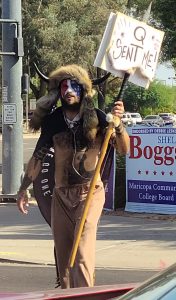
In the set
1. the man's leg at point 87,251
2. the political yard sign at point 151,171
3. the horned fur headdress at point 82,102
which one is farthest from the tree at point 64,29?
the man's leg at point 87,251

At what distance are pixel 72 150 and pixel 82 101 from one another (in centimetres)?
39

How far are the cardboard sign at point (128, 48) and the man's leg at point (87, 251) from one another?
Answer: 36.1 inches

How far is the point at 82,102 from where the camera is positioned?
5.66m

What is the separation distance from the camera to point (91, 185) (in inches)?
205

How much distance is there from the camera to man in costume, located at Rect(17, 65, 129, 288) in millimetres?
5496

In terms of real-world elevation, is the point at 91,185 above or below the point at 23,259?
above

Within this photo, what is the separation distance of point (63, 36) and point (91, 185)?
40046 millimetres

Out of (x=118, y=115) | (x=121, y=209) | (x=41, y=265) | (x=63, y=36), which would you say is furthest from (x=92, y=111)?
(x=63, y=36)

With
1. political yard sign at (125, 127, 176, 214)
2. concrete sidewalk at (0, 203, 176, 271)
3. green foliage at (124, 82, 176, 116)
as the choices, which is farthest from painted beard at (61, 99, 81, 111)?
green foliage at (124, 82, 176, 116)

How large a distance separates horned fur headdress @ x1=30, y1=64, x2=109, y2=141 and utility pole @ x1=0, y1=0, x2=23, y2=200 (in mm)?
9500

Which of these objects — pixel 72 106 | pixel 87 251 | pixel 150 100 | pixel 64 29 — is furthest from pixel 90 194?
pixel 150 100

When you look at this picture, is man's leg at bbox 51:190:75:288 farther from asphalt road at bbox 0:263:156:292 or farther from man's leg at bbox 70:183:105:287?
asphalt road at bbox 0:263:156:292

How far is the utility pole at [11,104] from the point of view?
1530 cm

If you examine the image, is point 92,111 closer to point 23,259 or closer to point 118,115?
point 118,115
